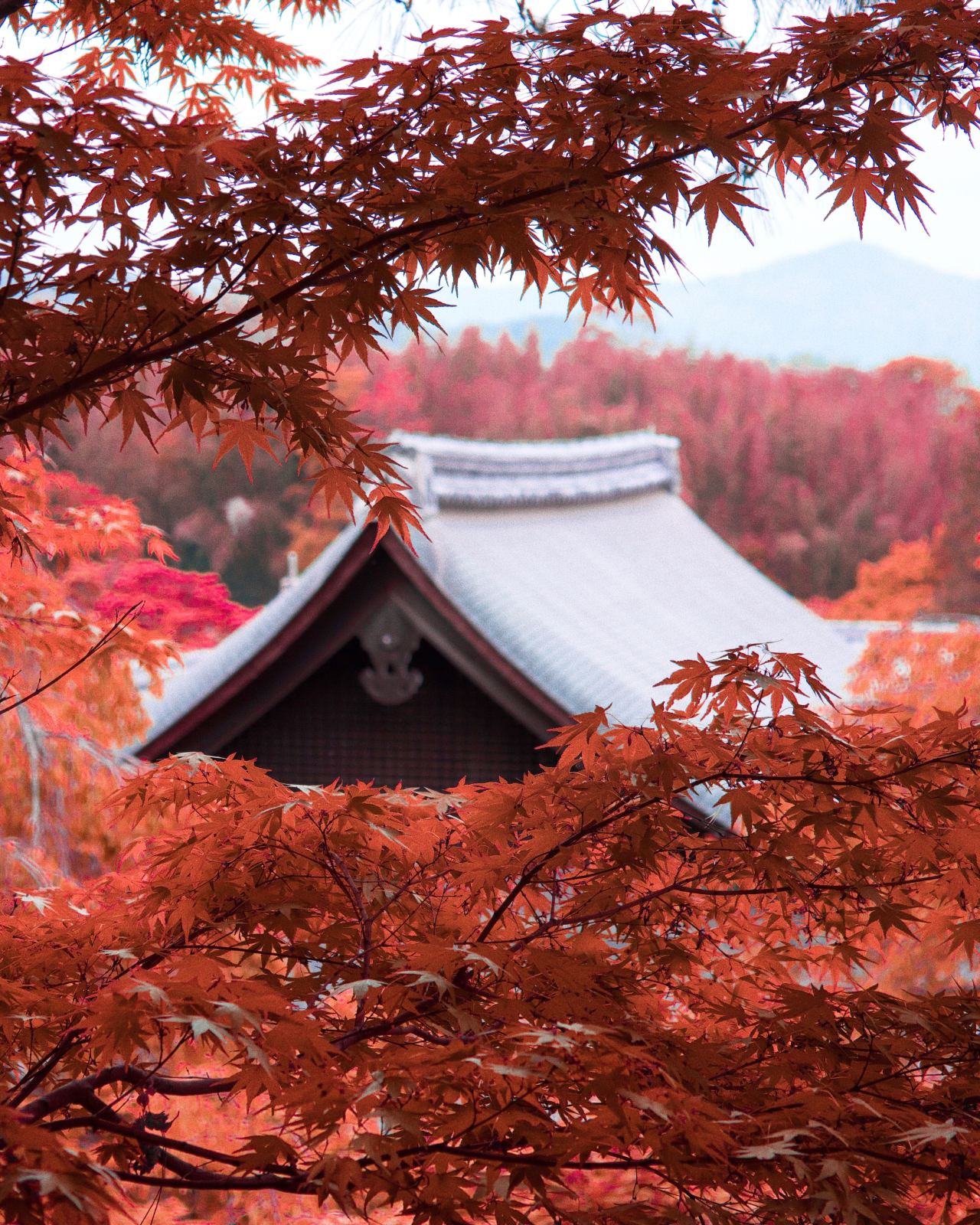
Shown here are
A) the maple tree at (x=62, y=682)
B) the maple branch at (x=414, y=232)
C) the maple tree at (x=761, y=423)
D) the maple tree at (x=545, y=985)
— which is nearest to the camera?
the maple tree at (x=545, y=985)

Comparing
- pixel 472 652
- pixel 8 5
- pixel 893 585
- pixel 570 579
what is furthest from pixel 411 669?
pixel 893 585

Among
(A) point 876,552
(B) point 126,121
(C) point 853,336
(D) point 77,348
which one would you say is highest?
(C) point 853,336

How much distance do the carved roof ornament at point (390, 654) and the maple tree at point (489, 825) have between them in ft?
13.7

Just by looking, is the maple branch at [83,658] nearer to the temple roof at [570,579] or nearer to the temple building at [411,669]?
the temple roof at [570,579]

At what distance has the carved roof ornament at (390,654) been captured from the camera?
21.2ft

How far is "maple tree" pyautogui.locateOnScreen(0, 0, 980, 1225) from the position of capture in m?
1.71

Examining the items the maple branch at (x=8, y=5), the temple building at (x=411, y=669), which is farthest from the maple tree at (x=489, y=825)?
the temple building at (x=411, y=669)

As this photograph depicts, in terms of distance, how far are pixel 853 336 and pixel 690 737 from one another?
119963 mm

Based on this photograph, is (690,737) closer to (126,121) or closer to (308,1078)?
(308,1078)

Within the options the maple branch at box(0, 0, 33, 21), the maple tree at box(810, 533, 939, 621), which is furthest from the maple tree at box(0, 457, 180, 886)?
the maple tree at box(810, 533, 939, 621)

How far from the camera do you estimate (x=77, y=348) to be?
6.18 feet

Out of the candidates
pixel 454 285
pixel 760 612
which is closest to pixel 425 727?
pixel 454 285

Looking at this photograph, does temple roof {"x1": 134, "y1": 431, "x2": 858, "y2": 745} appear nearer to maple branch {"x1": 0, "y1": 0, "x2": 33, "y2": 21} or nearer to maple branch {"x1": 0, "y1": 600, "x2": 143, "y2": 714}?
maple branch {"x1": 0, "y1": 600, "x2": 143, "y2": 714}

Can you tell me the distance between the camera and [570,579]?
31.2 feet
